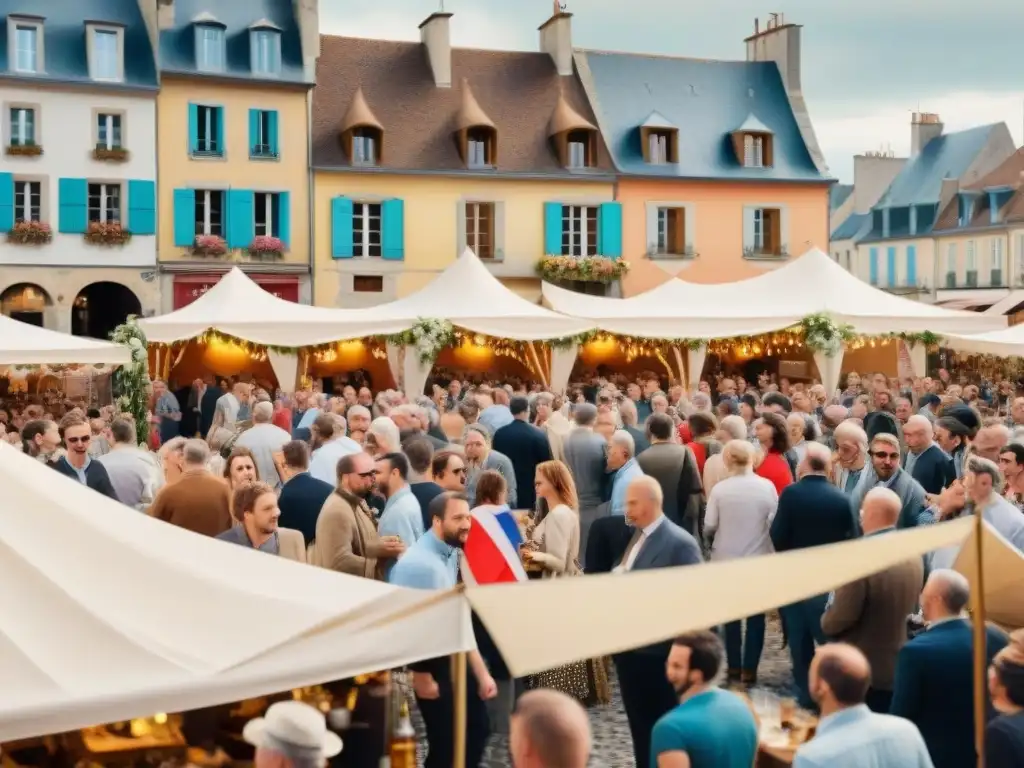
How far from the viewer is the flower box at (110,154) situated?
93.0 ft

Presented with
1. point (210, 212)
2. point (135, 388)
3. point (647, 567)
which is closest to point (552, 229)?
point (210, 212)

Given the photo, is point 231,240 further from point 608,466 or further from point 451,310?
point 608,466

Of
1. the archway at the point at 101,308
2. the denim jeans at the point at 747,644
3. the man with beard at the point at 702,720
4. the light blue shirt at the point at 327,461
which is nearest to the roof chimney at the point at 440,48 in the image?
the archway at the point at 101,308

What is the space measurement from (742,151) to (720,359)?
8079 millimetres

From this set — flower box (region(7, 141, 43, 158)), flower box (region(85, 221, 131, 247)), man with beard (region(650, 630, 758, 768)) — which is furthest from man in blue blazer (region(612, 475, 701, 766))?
flower box (region(7, 141, 43, 158))

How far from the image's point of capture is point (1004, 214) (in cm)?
4447

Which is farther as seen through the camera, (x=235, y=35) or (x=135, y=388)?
(x=235, y=35)

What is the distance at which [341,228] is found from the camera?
30.5 meters

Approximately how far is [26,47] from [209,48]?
3679mm

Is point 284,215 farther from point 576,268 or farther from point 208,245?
point 576,268

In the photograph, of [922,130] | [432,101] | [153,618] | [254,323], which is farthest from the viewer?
[922,130]

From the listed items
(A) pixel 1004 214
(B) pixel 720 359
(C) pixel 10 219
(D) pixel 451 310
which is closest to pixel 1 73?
(C) pixel 10 219

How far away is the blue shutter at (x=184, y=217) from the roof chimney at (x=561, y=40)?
998 cm

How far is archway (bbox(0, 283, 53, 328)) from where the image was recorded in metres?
28.2
